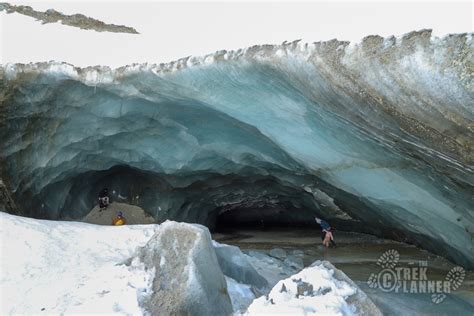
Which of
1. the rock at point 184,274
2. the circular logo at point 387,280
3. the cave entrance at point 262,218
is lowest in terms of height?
the cave entrance at point 262,218

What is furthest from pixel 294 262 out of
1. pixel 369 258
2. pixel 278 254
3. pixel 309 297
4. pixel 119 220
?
pixel 309 297

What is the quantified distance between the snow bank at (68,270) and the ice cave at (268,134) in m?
2.45

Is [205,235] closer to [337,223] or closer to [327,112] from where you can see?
[327,112]

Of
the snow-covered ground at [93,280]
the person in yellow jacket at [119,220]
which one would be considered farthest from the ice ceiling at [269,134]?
the snow-covered ground at [93,280]

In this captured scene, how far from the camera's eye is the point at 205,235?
552 centimetres

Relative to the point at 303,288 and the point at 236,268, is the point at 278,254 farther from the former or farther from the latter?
the point at 303,288

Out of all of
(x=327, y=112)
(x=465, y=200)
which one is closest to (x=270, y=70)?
(x=327, y=112)

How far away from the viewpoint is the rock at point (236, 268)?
629 cm

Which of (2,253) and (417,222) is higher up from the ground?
(417,222)

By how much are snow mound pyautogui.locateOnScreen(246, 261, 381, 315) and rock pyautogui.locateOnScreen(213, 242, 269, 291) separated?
5.46 feet

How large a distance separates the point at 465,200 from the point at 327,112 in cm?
228

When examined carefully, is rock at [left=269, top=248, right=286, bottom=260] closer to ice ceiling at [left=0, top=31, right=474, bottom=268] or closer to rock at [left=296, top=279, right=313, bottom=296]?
ice ceiling at [left=0, top=31, right=474, bottom=268]

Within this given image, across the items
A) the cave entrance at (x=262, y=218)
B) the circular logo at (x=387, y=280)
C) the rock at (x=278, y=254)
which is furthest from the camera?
the cave entrance at (x=262, y=218)

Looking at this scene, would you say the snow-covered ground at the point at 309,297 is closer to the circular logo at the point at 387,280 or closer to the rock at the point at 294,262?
the circular logo at the point at 387,280
